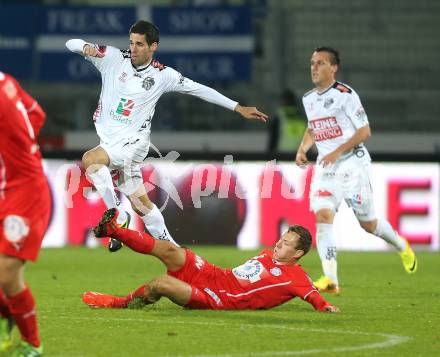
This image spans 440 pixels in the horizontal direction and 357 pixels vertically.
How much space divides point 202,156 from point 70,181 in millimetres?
1839

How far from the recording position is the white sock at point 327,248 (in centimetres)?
1104

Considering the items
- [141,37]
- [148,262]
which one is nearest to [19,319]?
[141,37]

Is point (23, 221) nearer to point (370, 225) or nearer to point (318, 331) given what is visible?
point (318, 331)

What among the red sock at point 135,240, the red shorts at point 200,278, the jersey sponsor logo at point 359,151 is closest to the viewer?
the red sock at point 135,240

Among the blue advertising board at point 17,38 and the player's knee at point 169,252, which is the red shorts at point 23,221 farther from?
the blue advertising board at point 17,38

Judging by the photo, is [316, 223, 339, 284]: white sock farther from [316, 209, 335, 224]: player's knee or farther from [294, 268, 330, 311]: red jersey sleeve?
[294, 268, 330, 311]: red jersey sleeve

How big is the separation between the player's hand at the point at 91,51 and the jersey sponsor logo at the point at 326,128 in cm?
201

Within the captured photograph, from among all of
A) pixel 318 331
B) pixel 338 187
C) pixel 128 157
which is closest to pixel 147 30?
pixel 128 157

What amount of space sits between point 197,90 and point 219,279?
8.97ft

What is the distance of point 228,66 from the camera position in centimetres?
1909

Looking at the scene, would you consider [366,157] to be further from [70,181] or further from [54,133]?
[54,133]

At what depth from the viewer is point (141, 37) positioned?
36.1 ft

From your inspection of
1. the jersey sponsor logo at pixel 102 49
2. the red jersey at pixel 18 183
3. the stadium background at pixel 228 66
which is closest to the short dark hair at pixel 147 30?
the jersey sponsor logo at pixel 102 49

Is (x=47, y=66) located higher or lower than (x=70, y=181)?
higher
